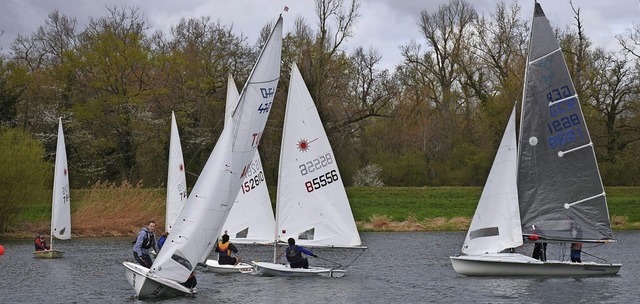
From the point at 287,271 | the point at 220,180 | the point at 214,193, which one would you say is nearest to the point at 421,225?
the point at 287,271

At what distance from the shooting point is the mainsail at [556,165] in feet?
92.6

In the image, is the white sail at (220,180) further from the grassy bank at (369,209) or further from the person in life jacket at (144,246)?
the grassy bank at (369,209)

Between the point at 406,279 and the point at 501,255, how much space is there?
3874 mm

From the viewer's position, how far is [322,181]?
1179 inches

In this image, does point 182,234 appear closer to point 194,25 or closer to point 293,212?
point 293,212

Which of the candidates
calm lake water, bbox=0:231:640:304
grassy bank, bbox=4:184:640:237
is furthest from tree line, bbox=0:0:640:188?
calm lake water, bbox=0:231:640:304

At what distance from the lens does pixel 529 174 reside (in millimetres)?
28766

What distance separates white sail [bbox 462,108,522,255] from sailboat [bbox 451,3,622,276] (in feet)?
0.10

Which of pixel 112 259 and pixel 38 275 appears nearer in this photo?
pixel 38 275

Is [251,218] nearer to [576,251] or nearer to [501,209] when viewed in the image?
[501,209]

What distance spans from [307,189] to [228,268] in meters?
3.74

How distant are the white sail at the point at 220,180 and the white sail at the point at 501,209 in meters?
7.31

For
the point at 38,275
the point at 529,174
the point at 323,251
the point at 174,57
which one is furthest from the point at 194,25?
the point at 529,174

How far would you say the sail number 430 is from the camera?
97.9 feet
